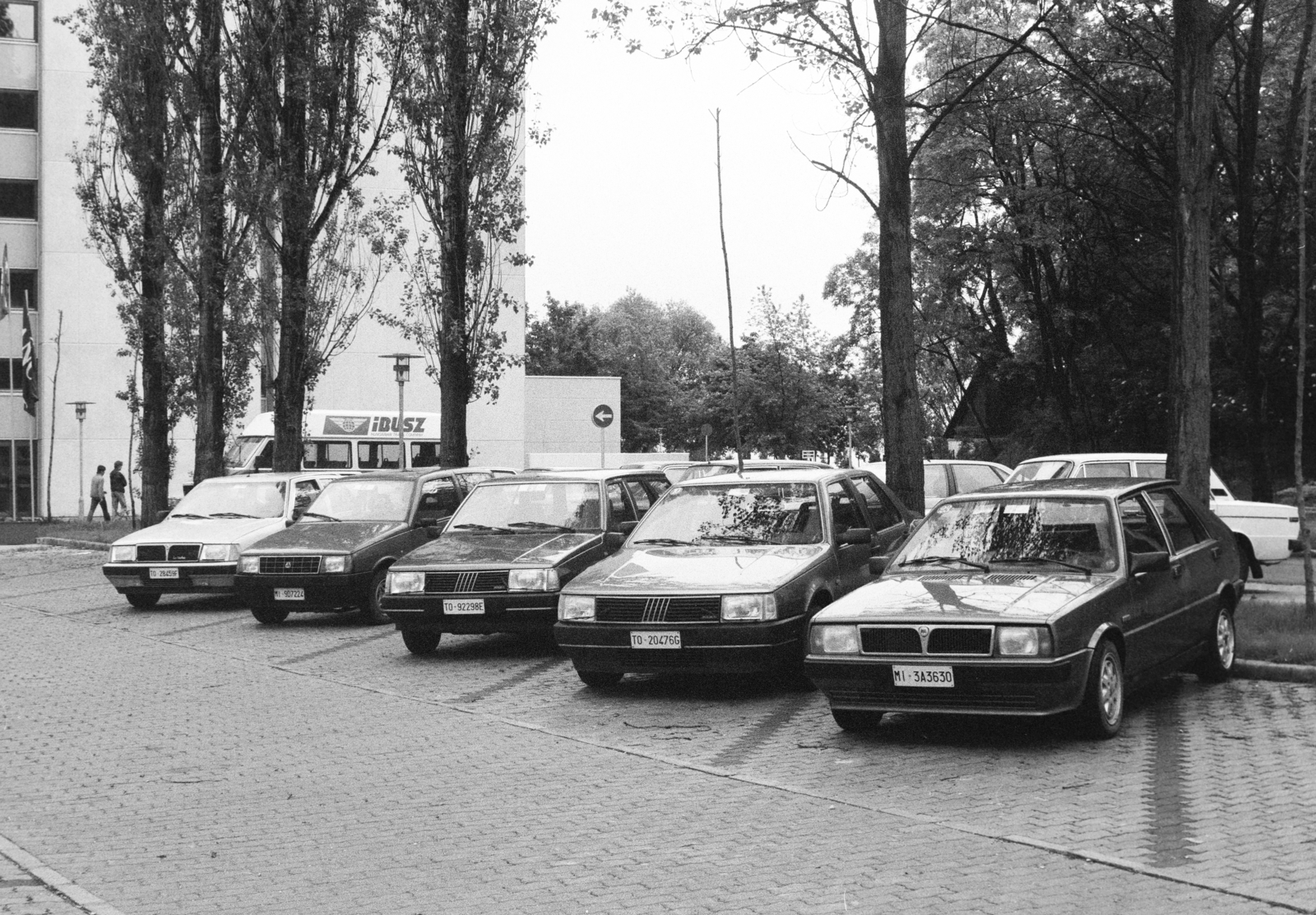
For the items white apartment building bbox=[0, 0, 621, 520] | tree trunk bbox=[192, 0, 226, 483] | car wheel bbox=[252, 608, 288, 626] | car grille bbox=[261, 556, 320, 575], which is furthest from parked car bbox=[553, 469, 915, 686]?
white apartment building bbox=[0, 0, 621, 520]

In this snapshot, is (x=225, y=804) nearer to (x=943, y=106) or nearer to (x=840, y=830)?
(x=840, y=830)

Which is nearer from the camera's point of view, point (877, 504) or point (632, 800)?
point (632, 800)

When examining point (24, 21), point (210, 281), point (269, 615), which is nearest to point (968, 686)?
point (269, 615)

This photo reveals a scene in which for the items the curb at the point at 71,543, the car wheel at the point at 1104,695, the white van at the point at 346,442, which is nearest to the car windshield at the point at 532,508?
the car wheel at the point at 1104,695

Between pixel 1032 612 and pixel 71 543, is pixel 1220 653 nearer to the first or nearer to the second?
pixel 1032 612

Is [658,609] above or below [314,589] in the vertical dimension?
above

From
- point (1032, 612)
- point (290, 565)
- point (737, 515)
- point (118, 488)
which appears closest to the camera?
point (1032, 612)

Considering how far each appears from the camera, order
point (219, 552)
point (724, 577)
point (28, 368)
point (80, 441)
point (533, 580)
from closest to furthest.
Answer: point (724, 577) → point (533, 580) → point (219, 552) → point (28, 368) → point (80, 441)

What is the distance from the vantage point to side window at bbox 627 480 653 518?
14.3 meters

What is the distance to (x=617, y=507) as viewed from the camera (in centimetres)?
1399

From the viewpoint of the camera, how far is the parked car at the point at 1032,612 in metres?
8.05

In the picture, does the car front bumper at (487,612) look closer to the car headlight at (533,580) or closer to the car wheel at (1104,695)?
the car headlight at (533,580)

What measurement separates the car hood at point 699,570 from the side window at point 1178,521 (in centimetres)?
249

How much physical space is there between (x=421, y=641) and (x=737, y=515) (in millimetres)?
3702
